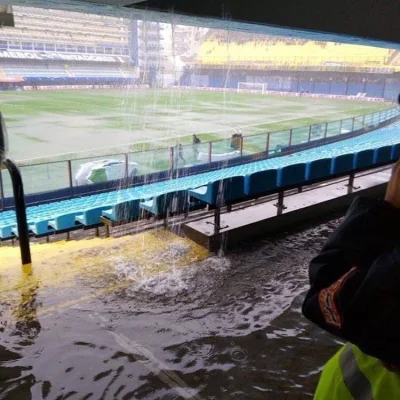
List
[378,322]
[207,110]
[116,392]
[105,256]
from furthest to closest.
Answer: [207,110], [105,256], [116,392], [378,322]

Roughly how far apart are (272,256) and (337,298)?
2.80 meters

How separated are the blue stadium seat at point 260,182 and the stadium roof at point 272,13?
140cm

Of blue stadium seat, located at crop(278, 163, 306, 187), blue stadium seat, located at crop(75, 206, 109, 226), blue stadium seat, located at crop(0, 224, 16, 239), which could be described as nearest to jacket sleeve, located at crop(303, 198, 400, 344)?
blue stadium seat, located at crop(278, 163, 306, 187)

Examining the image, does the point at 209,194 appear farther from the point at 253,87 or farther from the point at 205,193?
the point at 253,87

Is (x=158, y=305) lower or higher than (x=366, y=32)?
lower

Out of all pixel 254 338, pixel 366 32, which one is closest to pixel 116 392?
pixel 254 338

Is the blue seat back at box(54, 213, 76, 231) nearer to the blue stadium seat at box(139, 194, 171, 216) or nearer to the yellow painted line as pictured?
the yellow painted line

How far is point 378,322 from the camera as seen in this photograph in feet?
2.05

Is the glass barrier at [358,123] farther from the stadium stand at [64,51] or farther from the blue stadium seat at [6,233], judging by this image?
the blue stadium seat at [6,233]

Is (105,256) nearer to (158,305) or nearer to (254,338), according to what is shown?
(158,305)

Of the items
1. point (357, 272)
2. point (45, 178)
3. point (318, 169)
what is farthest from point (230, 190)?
point (45, 178)

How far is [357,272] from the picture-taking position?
0.66m

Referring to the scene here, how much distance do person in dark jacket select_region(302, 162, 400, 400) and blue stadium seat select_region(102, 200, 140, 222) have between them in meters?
3.47

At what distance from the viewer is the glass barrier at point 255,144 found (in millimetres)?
12172
